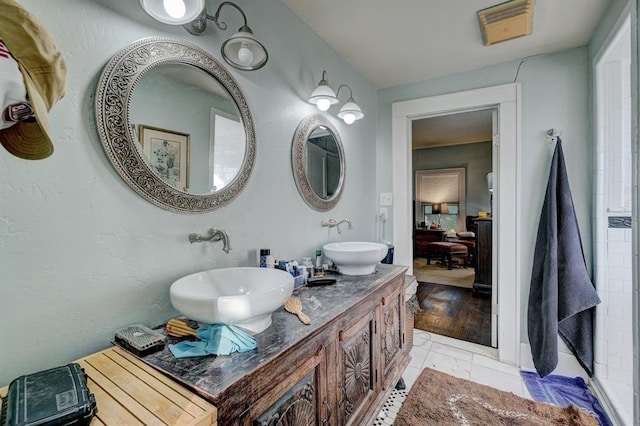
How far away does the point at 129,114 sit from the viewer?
100cm

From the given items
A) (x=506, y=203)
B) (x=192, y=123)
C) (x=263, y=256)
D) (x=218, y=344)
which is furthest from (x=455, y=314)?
(x=192, y=123)

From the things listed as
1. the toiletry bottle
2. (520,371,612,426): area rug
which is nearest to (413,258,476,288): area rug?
(520,371,612,426): area rug

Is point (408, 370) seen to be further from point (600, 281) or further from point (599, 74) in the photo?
point (599, 74)

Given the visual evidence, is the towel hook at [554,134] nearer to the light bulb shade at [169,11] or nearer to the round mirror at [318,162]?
the round mirror at [318,162]

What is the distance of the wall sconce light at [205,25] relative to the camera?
1.02 metres

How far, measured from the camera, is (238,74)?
143cm

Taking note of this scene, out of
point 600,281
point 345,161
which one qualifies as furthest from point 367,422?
point 600,281

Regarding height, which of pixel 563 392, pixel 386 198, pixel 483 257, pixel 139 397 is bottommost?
pixel 563 392

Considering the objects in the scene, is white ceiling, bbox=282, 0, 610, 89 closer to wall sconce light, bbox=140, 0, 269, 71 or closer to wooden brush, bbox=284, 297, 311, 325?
wall sconce light, bbox=140, 0, 269, 71

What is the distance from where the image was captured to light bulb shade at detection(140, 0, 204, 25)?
1.00 meters

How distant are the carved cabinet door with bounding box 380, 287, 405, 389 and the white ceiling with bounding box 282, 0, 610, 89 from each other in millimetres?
1738

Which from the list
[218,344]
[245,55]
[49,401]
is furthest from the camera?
[245,55]

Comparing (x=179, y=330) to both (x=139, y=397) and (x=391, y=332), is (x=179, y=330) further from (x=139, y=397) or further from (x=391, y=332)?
(x=391, y=332)

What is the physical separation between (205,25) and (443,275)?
502cm
